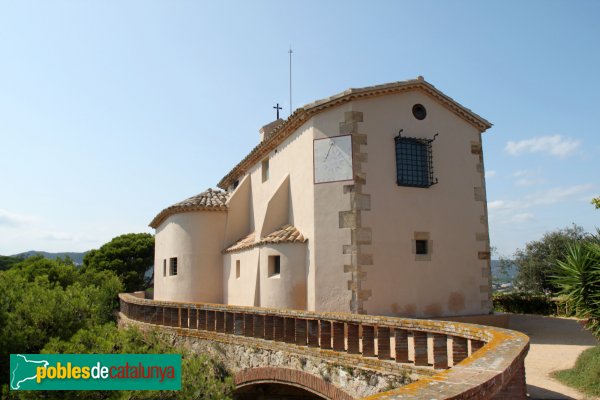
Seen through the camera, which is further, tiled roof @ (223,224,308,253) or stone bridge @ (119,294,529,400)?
tiled roof @ (223,224,308,253)

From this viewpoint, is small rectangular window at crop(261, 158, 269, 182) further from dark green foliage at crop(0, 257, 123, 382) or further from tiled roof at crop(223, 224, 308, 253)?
dark green foliage at crop(0, 257, 123, 382)

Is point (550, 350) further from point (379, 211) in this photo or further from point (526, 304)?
point (526, 304)

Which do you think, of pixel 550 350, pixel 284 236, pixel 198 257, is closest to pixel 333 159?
pixel 284 236

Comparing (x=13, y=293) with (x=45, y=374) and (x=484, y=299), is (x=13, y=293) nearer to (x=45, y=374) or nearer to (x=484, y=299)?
(x=45, y=374)

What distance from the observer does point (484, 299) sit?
1580 cm

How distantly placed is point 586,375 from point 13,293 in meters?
14.9

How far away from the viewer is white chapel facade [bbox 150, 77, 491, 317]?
46.2 ft

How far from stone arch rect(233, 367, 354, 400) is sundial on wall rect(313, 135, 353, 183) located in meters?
6.58

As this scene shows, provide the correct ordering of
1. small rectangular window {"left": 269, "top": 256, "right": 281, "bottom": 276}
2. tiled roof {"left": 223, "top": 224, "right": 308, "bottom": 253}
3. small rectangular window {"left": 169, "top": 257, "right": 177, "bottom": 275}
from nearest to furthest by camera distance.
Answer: tiled roof {"left": 223, "top": 224, "right": 308, "bottom": 253}, small rectangular window {"left": 269, "top": 256, "right": 281, "bottom": 276}, small rectangular window {"left": 169, "top": 257, "right": 177, "bottom": 275}

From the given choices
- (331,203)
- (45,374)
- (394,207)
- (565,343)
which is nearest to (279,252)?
(331,203)

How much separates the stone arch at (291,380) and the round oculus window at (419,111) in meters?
10.1

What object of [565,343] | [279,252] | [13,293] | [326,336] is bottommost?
[565,343]

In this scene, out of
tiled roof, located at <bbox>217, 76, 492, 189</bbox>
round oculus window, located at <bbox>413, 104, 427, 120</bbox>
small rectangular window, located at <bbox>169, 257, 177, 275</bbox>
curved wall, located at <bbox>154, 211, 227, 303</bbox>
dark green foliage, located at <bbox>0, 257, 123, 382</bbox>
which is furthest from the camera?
small rectangular window, located at <bbox>169, 257, 177, 275</bbox>

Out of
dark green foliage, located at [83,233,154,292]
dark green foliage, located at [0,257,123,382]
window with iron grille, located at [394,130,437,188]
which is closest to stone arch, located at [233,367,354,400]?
dark green foliage, located at [0,257,123,382]
